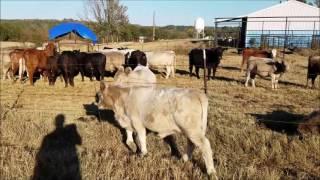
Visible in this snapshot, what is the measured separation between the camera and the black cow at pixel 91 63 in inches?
666

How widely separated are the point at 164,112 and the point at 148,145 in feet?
4.03

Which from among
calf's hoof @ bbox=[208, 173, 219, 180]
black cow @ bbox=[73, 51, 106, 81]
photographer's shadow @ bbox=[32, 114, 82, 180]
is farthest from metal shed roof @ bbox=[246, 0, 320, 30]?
calf's hoof @ bbox=[208, 173, 219, 180]

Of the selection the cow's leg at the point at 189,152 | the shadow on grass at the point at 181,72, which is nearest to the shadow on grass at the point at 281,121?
the cow's leg at the point at 189,152

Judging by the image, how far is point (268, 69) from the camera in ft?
50.1

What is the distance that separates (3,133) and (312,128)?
6.17 metres

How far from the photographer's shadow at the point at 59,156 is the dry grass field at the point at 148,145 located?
0.05 ft

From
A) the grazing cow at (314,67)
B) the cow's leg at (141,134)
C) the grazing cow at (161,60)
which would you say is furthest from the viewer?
the grazing cow at (161,60)

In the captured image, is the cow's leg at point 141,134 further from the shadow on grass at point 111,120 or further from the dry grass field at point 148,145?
the shadow on grass at point 111,120

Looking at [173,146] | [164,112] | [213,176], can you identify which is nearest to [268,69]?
[173,146]

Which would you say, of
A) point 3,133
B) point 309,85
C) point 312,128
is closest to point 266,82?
point 309,85

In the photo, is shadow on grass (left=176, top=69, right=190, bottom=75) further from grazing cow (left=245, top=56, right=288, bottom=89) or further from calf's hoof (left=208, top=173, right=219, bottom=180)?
calf's hoof (left=208, top=173, right=219, bottom=180)

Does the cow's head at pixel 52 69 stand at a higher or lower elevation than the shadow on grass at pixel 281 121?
higher

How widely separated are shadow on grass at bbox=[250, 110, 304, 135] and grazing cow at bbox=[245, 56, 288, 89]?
498cm

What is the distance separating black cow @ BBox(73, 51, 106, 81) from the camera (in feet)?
55.5
